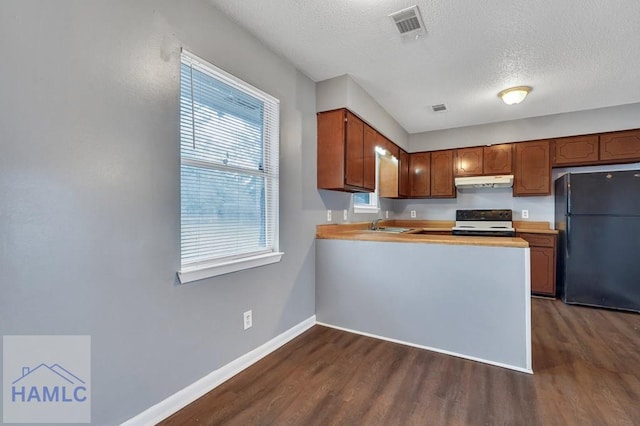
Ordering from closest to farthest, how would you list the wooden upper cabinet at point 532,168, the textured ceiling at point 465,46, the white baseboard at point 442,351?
the textured ceiling at point 465,46, the white baseboard at point 442,351, the wooden upper cabinet at point 532,168

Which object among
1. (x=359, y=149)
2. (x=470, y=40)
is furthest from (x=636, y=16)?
(x=359, y=149)

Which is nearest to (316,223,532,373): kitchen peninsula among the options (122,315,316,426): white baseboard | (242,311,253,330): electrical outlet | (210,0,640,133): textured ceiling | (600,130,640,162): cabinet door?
(122,315,316,426): white baseboard

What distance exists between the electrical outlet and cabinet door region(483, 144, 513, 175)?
407cm

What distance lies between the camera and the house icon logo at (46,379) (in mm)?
1133

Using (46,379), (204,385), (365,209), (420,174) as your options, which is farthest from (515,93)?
(46,379)

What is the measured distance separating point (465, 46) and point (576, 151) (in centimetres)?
284

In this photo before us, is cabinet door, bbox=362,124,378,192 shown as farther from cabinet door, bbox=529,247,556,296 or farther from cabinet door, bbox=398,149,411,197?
cabinet door, bbox=529,247,556,296

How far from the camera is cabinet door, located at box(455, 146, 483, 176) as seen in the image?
4.52m

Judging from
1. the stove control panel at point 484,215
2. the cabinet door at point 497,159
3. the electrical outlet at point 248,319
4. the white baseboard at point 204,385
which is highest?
the cabinet door at point 497,159

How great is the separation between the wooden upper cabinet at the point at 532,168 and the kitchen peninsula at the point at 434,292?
7.47 ft

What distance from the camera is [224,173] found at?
6.79 feet

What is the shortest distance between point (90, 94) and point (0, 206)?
0.60m

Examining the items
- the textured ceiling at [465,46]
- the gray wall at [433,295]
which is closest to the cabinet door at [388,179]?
the textured ceiling at [465,46]

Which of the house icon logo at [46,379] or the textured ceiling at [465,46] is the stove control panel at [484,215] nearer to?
the textured ceiling at [465,46]
